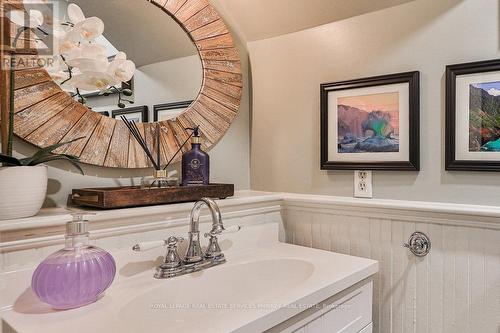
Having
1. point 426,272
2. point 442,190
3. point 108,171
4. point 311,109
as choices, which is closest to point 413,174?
point 442,190

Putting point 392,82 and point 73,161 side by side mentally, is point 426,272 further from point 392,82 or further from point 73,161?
point 73,161

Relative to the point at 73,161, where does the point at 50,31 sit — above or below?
above

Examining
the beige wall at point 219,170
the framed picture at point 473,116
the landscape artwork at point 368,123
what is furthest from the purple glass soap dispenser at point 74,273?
the framed picture at point 473,116

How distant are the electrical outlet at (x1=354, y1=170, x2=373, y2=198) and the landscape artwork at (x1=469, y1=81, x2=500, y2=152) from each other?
372 mm

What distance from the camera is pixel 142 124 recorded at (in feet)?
4.43

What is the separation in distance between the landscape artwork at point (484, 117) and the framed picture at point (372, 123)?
0.57 ft

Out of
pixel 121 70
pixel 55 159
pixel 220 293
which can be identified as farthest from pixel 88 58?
pixel 220 293

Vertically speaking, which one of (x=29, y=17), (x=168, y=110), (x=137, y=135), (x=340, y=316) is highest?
(x=29, y=17)

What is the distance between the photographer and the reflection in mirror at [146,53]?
48.7 inches

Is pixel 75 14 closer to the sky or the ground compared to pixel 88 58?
closer to the sky

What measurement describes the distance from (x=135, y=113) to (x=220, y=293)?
704mm

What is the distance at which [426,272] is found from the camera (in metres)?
1.27

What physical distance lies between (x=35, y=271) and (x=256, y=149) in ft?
3.63

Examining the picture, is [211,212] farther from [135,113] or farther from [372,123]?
[372,123]
